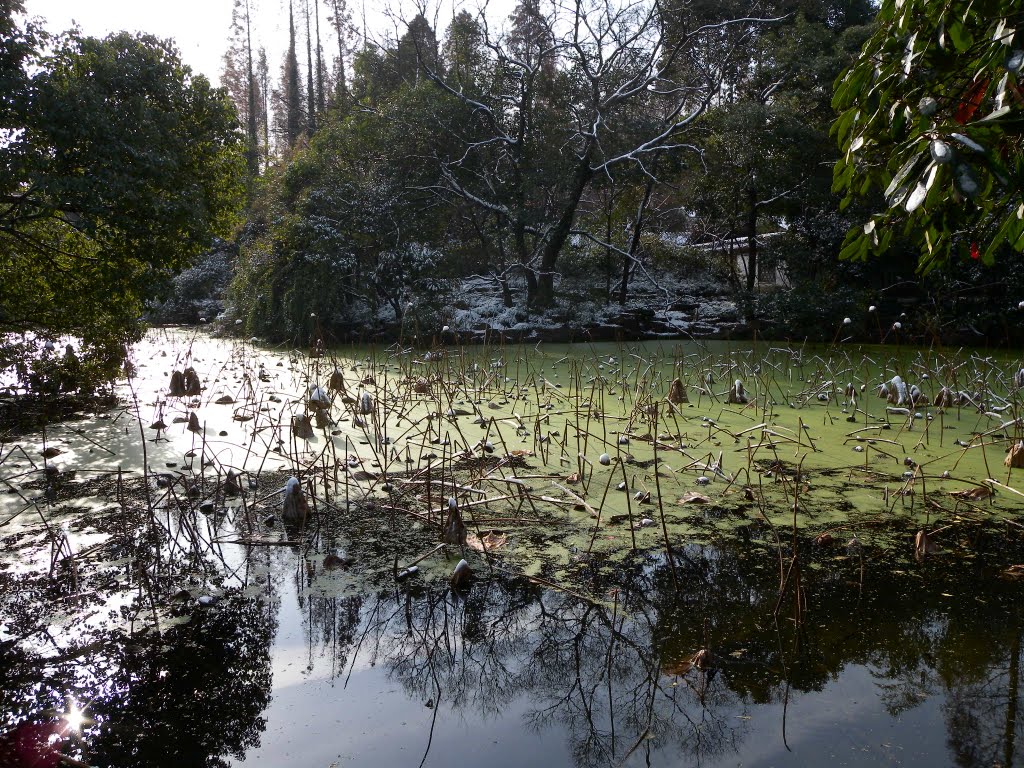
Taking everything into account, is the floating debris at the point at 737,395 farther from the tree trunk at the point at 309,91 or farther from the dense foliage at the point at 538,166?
the tree trunk at the point at 309,91

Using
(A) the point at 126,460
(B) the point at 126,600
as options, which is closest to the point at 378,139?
(A) the point at 126,460

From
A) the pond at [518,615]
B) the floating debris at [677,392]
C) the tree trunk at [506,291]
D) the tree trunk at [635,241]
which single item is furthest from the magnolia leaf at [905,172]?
the tree trunk at [506,291]

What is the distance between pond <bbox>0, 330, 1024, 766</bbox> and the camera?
153 cm

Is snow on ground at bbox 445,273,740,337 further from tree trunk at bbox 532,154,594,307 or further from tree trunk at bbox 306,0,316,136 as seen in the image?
tree trunk at bbox 306,0,316,136

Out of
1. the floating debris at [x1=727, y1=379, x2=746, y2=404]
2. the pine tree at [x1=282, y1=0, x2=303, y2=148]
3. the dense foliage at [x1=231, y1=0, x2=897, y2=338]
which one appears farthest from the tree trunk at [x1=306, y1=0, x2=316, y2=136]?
the floating debris at [x1=727, y1=379, x2=746, y2=404]

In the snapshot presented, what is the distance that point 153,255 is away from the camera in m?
4.98

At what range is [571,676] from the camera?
1766 mm

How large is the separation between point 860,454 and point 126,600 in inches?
126

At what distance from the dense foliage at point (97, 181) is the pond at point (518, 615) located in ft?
5.70

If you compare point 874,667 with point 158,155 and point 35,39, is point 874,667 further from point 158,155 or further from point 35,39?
point 35,39

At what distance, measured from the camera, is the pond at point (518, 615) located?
1.53 meters

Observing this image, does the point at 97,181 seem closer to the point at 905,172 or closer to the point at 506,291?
the point at 905,172

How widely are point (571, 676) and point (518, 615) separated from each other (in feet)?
1.06

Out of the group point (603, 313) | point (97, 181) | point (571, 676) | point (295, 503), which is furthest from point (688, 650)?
point (603, 313)
